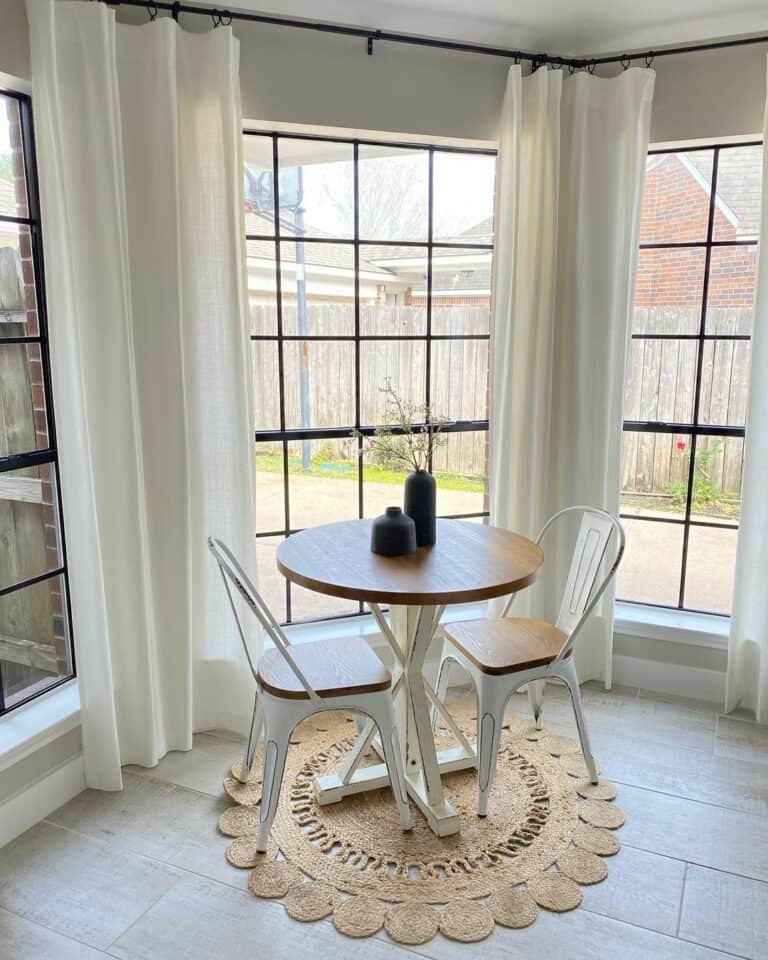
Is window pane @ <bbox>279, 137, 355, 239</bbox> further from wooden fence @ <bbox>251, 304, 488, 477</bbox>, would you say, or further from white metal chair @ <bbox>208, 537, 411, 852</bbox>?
white metal chair @ <bbox>208, 537, 411, 852</bbox>

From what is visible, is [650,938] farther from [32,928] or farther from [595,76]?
[595,76]

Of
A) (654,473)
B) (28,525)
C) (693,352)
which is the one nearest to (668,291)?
(693,352)

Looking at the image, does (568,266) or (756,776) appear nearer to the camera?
(756,776)

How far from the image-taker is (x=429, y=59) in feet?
9.07

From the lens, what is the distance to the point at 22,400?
2.41 metres

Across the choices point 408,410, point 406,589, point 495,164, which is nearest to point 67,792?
point 406,589

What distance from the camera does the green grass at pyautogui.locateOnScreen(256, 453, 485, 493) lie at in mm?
3023

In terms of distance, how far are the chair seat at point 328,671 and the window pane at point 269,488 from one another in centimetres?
82

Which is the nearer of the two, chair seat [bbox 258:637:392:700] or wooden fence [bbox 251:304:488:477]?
chair seat [bbox 258:637:392:700]

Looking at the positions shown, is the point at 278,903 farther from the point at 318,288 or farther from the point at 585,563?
the point at 318,288

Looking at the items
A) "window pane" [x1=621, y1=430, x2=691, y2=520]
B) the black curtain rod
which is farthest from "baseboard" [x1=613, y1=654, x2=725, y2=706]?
the black curtain rod

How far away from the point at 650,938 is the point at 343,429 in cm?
204

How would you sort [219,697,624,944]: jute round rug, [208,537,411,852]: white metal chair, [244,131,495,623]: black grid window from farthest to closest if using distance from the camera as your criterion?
1. [244,131,495,623]: black grid window
2. [208,537,411,852]: white metal chair
3. [219,697,624,944]: jute round rug

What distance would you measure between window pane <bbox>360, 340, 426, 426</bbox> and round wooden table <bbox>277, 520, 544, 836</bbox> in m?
0.68
